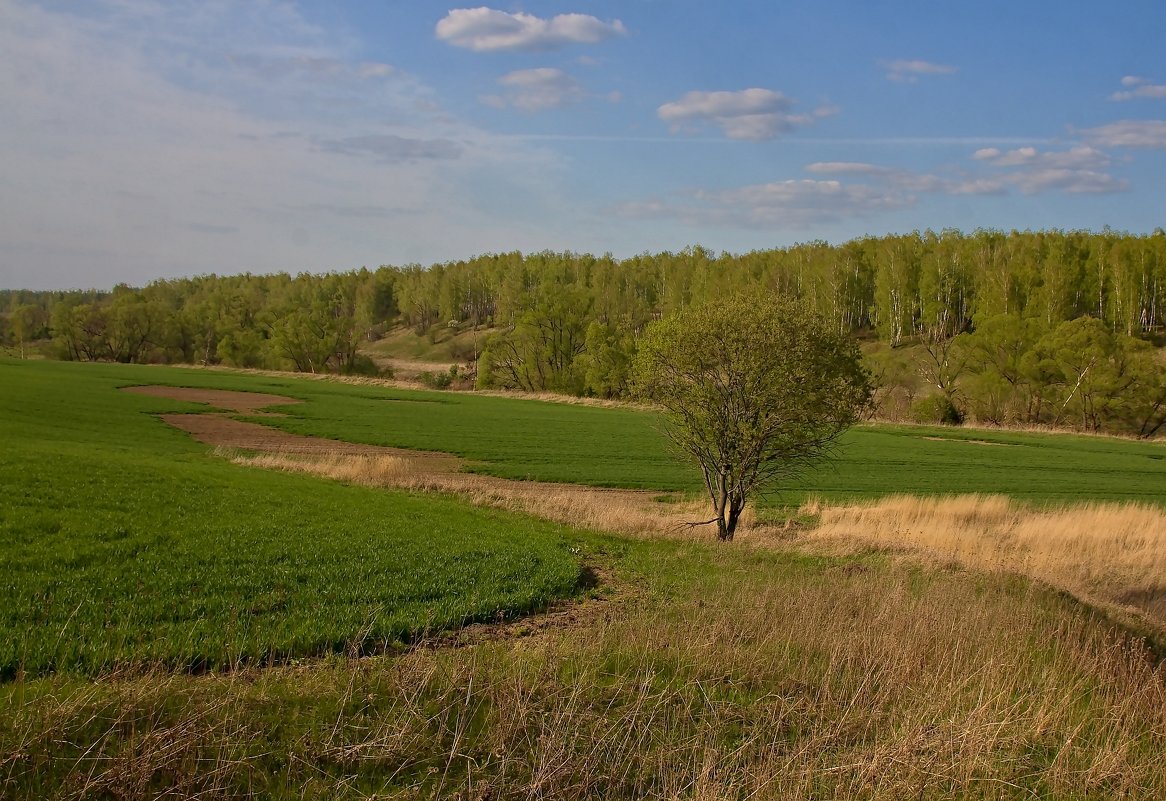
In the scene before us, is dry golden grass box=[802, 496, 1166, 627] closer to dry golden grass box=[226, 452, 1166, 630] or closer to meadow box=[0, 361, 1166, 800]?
dry golden grass box=[226, 452, 1166, 630]

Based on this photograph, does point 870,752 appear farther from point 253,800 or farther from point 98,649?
point 98,649


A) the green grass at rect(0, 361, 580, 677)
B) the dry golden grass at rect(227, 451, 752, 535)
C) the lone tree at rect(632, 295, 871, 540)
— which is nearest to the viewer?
the green grass at rect(0, 361, 580, 677)

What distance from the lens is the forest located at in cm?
7944

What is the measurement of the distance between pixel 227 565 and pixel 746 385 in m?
16.4

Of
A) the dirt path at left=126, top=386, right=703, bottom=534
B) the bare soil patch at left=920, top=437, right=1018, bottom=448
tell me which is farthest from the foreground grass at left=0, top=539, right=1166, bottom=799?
the bare soil patch at left=920, top=437, right=1018, bottom=448

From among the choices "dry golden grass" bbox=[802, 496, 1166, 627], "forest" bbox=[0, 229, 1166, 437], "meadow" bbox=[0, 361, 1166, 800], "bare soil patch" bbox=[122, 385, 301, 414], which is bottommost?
"dry golden grass" bbox=[802, 496, 1166, 627]

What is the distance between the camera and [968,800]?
26.0ft

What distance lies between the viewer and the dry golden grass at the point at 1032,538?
2239 cm

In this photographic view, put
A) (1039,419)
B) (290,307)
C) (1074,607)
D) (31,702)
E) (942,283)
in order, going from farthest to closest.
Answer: (290,307) < (942,283) < (1039,419) < (1074,607) < (31,702)

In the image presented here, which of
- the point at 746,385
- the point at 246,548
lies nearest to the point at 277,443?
the point at 746,385

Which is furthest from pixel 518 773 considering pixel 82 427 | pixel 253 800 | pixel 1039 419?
pixel 1039 419

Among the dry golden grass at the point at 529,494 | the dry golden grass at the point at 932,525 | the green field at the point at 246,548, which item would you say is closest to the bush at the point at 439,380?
the green field at the point at 246,548

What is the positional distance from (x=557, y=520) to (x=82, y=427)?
30.7 metres

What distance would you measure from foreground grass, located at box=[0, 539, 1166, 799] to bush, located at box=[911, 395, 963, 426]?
72.6 meters
